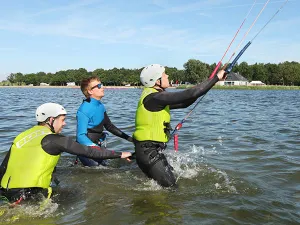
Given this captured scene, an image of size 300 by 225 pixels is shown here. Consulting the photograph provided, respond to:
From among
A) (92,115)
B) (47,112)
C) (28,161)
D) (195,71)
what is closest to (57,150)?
(28,161)

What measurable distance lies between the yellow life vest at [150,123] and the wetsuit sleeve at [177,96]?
0.44 ft

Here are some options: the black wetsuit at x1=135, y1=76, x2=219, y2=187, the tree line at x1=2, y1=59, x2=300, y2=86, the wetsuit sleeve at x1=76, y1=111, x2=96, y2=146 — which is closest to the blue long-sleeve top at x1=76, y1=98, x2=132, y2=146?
the wetsuit sleeve at x1=76, y1=111, x2=96, y2=146

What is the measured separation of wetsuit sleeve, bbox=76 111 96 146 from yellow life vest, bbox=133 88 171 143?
137 centimetres

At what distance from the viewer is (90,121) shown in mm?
7766

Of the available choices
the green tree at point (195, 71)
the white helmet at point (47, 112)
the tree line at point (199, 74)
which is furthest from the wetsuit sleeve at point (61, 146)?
the green tree at point (195, 71)

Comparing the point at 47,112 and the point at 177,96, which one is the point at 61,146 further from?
the point at 177,96

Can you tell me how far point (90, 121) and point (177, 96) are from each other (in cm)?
293

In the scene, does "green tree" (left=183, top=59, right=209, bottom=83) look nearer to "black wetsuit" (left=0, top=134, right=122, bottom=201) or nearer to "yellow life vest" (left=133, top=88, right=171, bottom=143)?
"yellow life vest" (left=133, top=88, right=171, bottom=143)

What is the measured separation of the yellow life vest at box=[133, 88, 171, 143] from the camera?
604cm

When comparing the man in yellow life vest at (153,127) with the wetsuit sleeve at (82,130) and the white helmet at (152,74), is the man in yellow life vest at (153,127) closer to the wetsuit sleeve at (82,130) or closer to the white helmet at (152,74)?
the white helmet at (152,74)

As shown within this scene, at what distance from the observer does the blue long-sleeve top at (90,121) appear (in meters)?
7.18

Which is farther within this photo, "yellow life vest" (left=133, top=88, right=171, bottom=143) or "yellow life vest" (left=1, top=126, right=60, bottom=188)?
"yellow life vest" (left=133, top=88, right=171, bottom=143)

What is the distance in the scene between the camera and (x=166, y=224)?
524 centimetres

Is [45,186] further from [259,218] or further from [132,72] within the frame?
[132,72]
